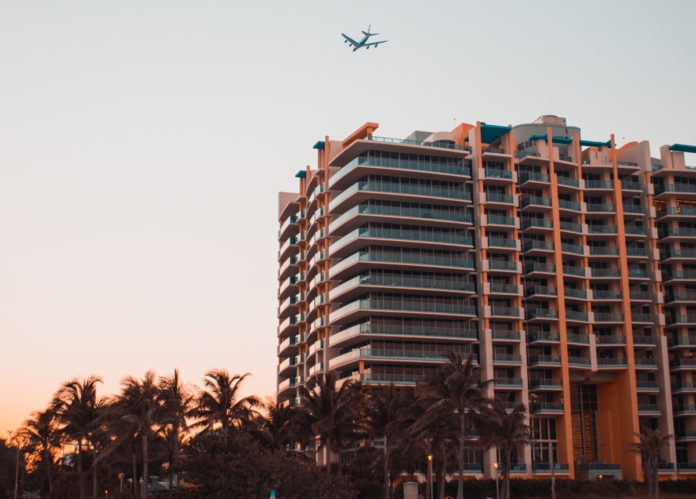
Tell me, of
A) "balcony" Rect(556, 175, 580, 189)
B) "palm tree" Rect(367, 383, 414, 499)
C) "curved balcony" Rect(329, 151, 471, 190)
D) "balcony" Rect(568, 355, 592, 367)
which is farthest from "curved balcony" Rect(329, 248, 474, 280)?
"palm tree" Rect(367, 383, 414, 499)

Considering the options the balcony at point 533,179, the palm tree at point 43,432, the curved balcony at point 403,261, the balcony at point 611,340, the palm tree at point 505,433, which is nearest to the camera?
the palm tree at point 505,433

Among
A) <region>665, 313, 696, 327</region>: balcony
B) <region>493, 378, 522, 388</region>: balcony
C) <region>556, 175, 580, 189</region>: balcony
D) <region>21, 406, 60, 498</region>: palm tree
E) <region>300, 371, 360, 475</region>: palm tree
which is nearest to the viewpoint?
<region>300, 371, 360, 475</region>: palm tree

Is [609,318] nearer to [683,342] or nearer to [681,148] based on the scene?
[683,342]

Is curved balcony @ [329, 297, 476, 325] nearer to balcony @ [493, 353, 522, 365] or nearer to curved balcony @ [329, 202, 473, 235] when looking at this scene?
balcony @ [493, 353, 522, 365]

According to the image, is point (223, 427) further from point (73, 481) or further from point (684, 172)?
point (684, 172)

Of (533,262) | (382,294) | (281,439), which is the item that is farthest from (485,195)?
(281,439)

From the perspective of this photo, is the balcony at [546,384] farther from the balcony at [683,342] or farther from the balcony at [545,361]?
the balcony at [683,342]

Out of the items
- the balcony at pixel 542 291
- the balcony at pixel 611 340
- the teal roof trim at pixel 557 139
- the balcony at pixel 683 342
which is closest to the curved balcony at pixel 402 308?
the balcony at pixel 542 291
